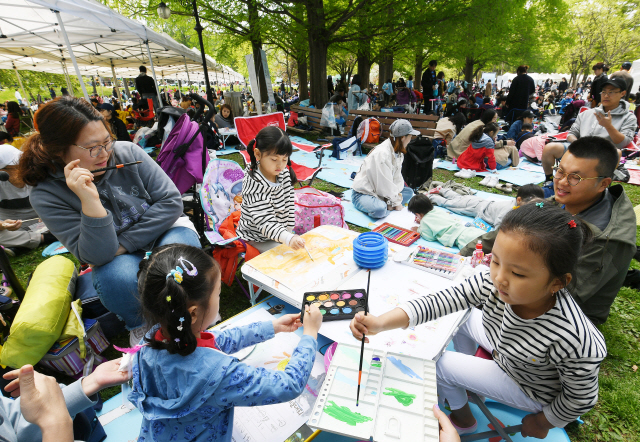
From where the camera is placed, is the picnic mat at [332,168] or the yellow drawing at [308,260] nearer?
the yellow drawing at [308,260]

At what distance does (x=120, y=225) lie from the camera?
6.80ft

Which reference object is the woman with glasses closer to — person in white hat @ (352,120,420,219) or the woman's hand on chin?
the woman's hand on chin

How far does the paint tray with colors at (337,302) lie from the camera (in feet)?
5.56

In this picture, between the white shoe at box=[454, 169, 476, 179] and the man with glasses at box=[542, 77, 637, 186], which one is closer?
the man with glasses at box=[542, 77, 637, 186]

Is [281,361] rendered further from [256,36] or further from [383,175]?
[256,36]

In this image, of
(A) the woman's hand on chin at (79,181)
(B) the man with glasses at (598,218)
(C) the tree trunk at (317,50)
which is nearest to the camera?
(A) the woman's hand on chin at (79,181)

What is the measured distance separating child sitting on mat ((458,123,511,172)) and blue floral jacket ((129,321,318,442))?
5.90 m

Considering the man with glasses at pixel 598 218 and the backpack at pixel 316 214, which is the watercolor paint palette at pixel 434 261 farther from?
the backpack at pixel 316 214

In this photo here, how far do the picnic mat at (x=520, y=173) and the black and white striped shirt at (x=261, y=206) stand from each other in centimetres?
461

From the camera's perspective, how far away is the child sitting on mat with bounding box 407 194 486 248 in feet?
11.1

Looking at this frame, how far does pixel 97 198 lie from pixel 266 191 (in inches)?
44.8

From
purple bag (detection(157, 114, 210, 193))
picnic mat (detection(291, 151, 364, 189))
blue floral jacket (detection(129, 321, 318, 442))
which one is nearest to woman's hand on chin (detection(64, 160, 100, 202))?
blue floral jacket (detection(129, 321, 318, 442))

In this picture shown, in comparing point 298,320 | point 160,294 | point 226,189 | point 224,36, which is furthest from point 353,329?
point 224,36

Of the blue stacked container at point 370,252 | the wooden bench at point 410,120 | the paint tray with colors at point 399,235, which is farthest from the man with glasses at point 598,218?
the wooden bench at point 410,120
